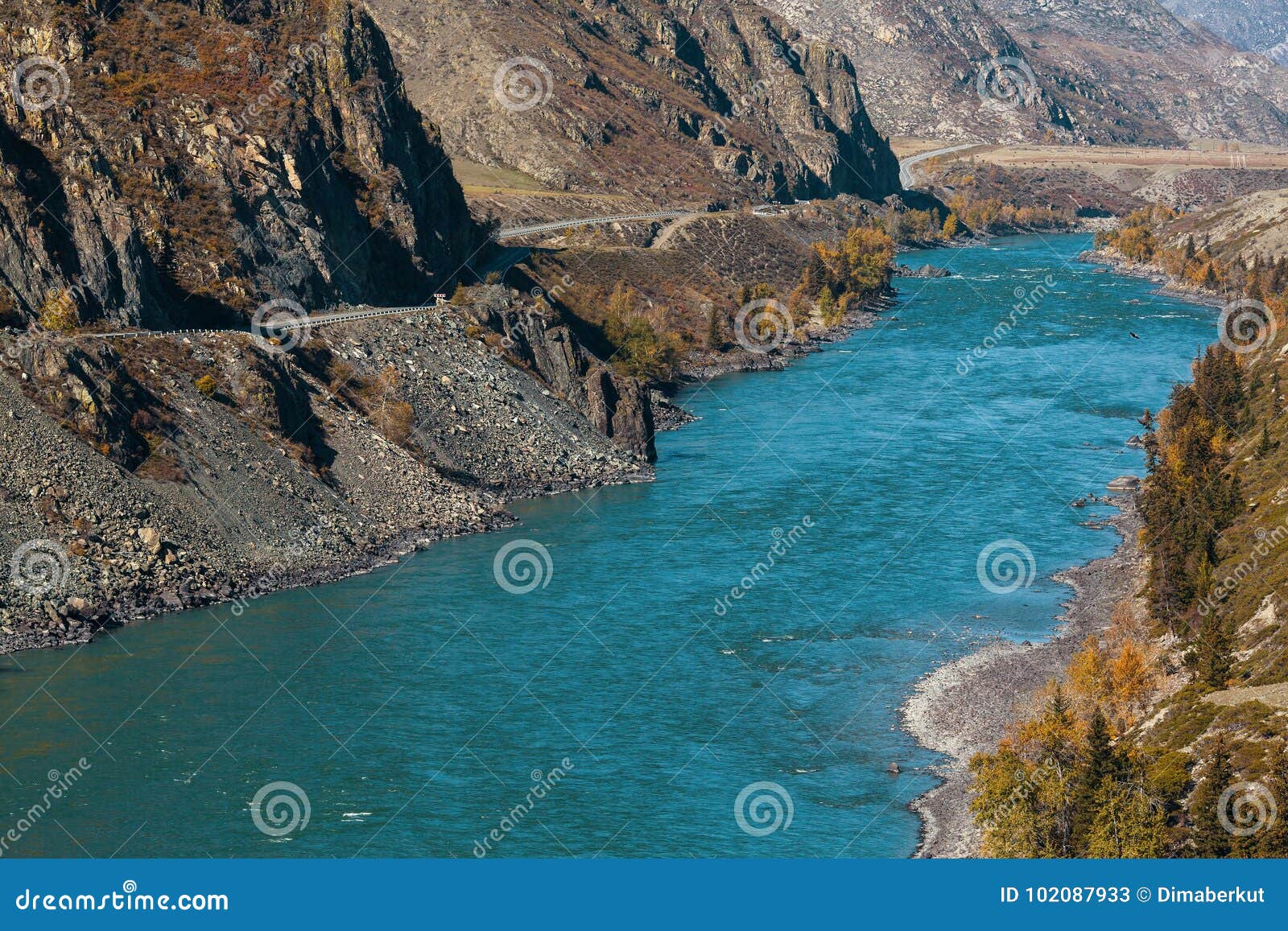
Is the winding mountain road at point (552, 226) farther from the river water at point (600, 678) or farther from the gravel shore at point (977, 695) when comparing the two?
the gravel shore at point (977, 695)

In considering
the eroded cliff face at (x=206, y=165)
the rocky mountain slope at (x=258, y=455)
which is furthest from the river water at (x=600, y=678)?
the eroded cliff face at (x=206, y=165)

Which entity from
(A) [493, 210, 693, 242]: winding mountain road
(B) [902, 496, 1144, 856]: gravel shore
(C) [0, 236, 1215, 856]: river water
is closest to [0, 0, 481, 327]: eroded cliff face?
(C) [0, 236, 1215, 856]: river water

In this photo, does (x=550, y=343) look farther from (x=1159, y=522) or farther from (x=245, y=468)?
(x=1159, y=522)

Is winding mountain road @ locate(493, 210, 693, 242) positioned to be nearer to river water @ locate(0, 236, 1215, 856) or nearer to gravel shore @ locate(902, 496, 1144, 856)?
river water @ locate(0, 236, 1215, 856)

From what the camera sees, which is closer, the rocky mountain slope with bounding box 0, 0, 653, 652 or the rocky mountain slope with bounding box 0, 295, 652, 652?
the rocky mountain slope with bounding box 0, 295, 652, 652

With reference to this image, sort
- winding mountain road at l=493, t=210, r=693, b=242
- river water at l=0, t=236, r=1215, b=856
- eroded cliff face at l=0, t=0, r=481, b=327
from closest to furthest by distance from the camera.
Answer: river water at l=0, t=236, r=1215, b=856 → eroded cliff face at l=0, t=0, r=481, b=327 → winding mountain road at l=493, t=210, r=693, b=242

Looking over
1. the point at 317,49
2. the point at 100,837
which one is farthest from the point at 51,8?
the point at 100,837

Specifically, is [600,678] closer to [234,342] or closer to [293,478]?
[293,478]
